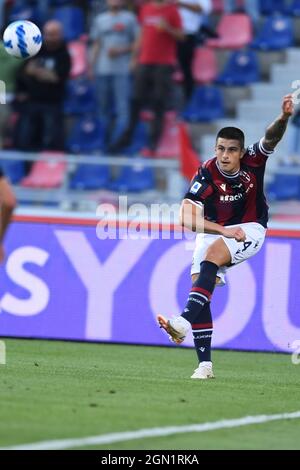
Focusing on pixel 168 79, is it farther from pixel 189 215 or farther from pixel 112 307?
pixel 189 215

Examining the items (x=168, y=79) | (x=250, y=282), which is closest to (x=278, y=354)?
(x=250, y=282)

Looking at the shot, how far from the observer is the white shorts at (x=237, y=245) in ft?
32.8

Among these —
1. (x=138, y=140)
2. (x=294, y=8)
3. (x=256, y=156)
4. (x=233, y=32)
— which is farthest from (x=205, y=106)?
(x=256, y=156)

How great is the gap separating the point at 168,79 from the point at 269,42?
2.01 m

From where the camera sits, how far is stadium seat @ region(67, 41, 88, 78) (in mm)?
20234

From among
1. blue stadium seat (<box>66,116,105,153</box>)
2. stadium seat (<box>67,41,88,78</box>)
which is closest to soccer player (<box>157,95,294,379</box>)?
blue stadium seat (<box>66,116,105,153</box>)

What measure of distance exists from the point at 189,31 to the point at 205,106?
1.26m

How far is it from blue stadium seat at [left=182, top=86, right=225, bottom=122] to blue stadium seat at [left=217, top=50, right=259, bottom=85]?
27cm

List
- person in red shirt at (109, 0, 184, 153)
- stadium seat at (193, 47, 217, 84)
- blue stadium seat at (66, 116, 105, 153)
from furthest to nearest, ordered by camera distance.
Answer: blue stadium seat at (66, 116, 105, 153) < stadium seat at (193, 47, 217, 84) < person in red shirt at (109, 0, 184, 153)

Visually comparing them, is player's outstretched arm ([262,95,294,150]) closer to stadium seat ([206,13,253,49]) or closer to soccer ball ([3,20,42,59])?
soccer ball ([3,20,42,59])

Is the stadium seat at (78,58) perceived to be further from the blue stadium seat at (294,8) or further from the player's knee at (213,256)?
the player's knee at (213,256)
